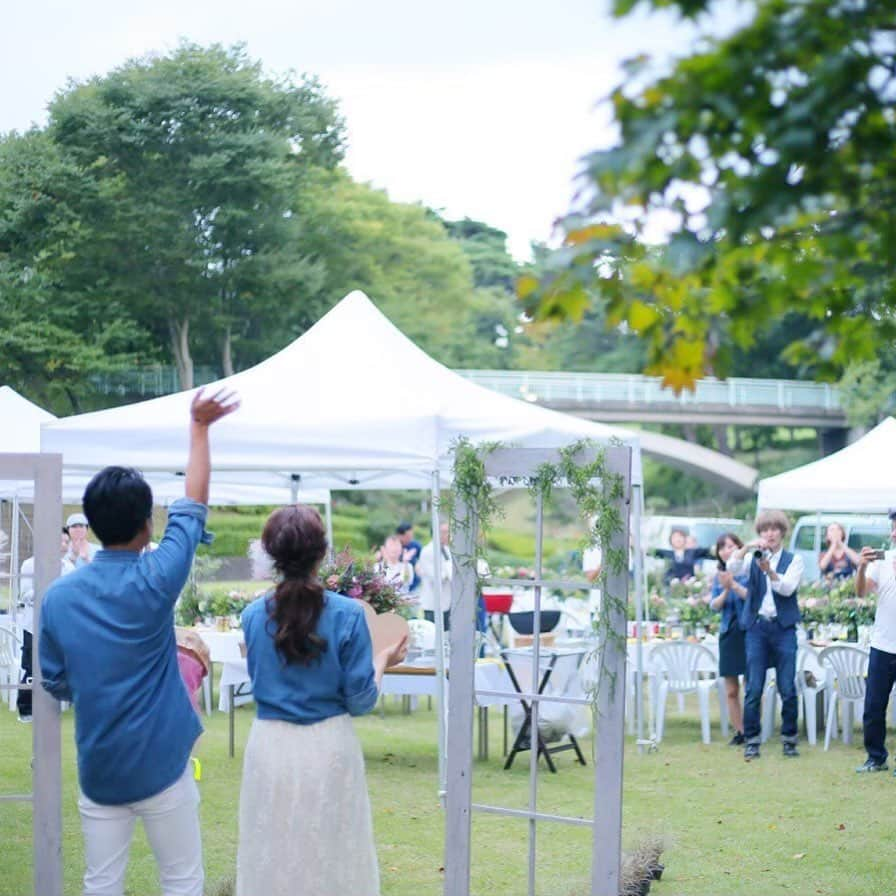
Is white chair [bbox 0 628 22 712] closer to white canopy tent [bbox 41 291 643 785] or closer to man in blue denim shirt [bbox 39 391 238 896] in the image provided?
white canopy tent [bbox 41 291 643 785]

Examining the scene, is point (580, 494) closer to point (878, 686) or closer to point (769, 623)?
point (878, 686)

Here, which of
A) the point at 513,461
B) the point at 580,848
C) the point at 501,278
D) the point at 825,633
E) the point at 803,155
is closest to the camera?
the point at 803,155

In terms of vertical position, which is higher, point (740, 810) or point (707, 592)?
point (707, 592)

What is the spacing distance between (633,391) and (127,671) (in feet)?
146

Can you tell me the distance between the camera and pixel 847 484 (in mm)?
14805

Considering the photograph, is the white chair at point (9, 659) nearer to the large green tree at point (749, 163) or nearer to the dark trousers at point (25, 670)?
the dark trousers at point (25, 670)

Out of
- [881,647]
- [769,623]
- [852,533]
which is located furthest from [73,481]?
[852,533]

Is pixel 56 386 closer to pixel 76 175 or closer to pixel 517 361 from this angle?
pixel 76 175

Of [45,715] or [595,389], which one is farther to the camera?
[595,389]

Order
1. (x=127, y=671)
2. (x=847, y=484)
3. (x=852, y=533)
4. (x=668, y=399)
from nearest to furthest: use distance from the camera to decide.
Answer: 1. (x=127, y=671)
2. (x=847, y=484)
3. (x=852, y=533)
4. (x=668, y=399)

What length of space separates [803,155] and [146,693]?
235 cm

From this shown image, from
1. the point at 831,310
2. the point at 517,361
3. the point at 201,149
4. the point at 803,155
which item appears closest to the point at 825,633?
the point at 831,310

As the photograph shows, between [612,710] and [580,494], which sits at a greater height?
[580,494]

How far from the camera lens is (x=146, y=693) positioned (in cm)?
417
